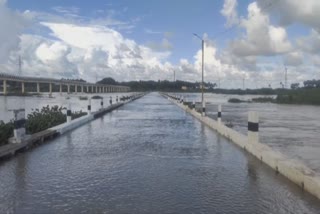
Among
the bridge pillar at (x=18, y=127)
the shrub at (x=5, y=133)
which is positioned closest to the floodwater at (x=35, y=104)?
the shrub at (x=5, y=133)

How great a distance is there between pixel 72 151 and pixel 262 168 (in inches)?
231

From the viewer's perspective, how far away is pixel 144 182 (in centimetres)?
878

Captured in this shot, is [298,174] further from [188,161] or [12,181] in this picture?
[12,181]

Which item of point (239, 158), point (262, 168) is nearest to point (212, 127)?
point (239, 158)

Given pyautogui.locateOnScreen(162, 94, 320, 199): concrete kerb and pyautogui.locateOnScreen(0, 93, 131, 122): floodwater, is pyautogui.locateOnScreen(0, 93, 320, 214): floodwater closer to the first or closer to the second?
pyautogui.locateOnScreen(162, 94, 320, 199): concrete kerb

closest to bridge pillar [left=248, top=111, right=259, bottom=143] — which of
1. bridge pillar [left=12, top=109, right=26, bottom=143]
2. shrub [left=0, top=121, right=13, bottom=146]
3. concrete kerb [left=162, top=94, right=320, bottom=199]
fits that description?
concrete kerb [left=162, top=94, right=320, bottom=199]

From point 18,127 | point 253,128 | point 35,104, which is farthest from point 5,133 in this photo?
point 35,104

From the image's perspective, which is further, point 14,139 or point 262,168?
point 14,139

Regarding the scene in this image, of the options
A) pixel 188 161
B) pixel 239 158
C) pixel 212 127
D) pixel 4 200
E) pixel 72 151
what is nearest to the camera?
pixel 4 200

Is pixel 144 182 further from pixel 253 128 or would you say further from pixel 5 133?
pixel 5 133

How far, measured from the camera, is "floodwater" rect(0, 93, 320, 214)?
278 inches

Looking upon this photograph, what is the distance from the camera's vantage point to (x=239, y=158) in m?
12.3

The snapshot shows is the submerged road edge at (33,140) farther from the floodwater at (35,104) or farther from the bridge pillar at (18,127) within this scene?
the floodwater at (35,104)

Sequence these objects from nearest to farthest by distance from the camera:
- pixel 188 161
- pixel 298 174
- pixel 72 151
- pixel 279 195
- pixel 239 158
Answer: pixel 279 195
pixel 298 174
pixel 188 161
pixel 239 158
pixel 72 151
